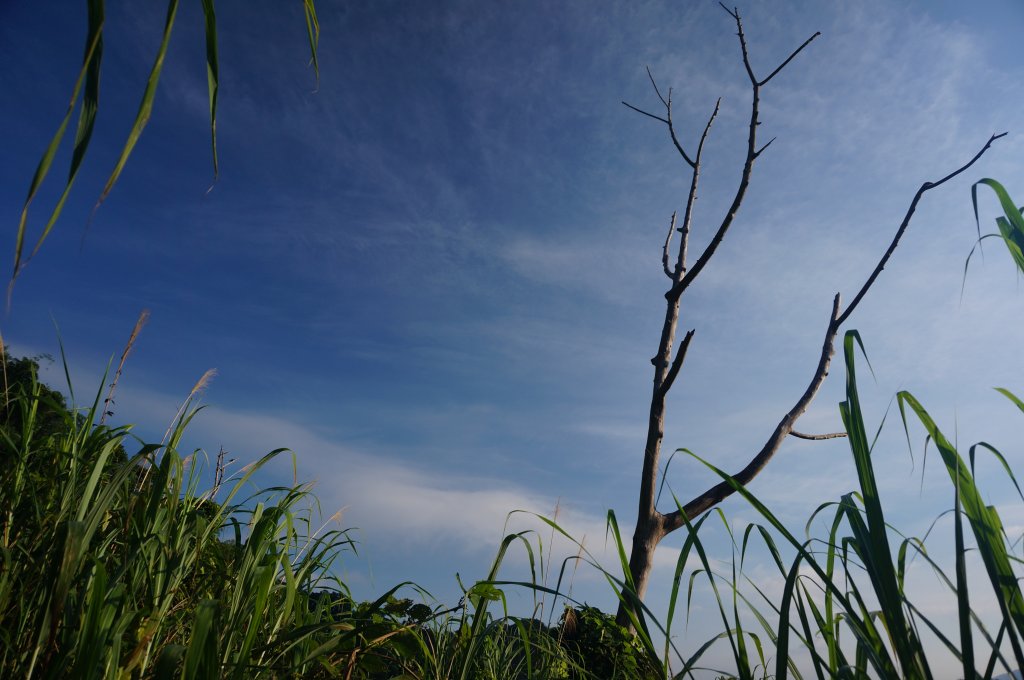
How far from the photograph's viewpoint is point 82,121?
2.04ft

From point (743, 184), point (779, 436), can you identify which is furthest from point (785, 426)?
point (743, 184)

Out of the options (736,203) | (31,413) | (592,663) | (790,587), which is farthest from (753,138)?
(31,413)

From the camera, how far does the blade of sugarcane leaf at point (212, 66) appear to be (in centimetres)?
70

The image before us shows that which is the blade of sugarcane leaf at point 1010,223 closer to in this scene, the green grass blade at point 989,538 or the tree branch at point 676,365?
the green grass blade at point 989,538

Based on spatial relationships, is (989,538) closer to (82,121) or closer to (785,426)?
(82,121)

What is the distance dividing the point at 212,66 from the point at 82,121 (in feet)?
0.53

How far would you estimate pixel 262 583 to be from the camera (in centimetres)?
134

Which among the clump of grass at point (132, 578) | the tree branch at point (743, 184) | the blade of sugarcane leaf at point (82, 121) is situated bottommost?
the clump of grass at point (132, 578)

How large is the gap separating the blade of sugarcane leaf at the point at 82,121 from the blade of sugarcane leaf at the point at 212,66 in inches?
4.0

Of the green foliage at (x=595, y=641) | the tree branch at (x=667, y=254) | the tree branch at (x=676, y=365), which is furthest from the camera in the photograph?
the tree branch at (x=667, y=254)

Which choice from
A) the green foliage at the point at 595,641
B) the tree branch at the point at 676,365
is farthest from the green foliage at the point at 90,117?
the tree branch at the point at 676,365

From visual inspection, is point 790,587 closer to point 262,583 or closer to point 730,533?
point 730,533

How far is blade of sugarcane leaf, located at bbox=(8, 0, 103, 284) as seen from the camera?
579 millimetres

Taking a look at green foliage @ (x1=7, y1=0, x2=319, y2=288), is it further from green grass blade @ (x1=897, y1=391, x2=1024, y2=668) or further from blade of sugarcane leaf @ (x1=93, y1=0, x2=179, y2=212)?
green grass blade @ (x1=897, y1=391, x2=1024, y2=668)
